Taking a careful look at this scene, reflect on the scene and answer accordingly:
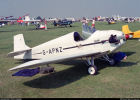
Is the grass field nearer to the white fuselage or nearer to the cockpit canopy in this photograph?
the white fuselage

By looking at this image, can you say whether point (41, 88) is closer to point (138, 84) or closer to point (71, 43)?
point (71, 43)

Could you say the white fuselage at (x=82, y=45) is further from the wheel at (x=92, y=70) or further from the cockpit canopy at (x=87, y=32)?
the wheel at (x=92, y=70)

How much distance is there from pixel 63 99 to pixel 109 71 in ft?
10.4

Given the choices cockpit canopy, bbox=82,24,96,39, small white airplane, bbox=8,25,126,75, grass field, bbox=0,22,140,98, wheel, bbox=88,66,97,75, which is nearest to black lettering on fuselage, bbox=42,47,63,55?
small white airplane, bbox=8,25,126,75

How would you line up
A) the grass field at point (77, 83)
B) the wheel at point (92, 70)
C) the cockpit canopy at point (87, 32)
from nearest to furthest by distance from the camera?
1. the grass field at point (77, 83)
2. the wheel at point (92, 70)
3. the cockpit canopy at point (87, 32)

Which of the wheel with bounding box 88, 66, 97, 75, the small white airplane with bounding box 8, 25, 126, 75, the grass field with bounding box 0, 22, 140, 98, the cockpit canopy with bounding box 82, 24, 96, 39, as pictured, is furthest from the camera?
the cockpit canopy with bounding box 82, 24, 96, 39

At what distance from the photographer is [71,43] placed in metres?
7.37

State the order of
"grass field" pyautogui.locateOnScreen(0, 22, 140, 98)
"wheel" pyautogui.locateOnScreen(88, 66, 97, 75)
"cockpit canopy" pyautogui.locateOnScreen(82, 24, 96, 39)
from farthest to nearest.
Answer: "cockpit canopy" pyautogui.locateOnScreen(82, 24, 96, 39) → "wheel" pyautogui.locateOnScreen(88, 66, 97, 75) → "grass field" pyautogui.locateOnScreen(0, 22, 140, 98)

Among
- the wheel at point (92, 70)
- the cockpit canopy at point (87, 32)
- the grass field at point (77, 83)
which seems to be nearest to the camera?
→ the grass field at point (77, 83)

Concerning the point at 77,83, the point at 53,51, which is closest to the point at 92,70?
the point at 77,83

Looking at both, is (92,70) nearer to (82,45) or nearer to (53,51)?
(82,45)

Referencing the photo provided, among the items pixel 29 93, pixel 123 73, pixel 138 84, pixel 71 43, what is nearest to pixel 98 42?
pixel 71 43

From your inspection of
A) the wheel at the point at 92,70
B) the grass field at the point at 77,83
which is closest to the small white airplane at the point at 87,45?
the wheel at the point at 92,70

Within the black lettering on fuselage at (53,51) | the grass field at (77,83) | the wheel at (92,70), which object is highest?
the black lettering on fuselage at (53,51)
